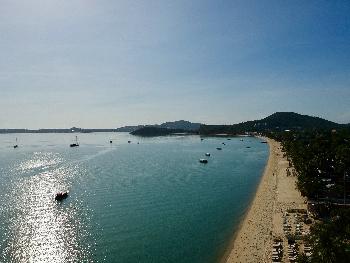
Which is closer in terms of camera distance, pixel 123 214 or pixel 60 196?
pixel 123 214

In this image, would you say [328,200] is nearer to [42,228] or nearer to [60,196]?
[42,228]

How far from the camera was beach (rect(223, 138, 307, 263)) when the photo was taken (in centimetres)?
5122

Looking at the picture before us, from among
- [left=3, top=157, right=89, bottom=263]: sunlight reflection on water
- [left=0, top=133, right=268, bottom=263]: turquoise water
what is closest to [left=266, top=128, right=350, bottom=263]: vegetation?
[left=0, top=133, right=268, bottom=263]: turquoise water

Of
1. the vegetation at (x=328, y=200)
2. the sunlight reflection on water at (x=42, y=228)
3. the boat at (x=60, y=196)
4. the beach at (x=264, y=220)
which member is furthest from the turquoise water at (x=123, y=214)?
the vegetation at (x=328, y=200)

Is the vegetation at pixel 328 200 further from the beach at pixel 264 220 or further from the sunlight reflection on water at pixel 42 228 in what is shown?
the sunlight reflection on water at pixel 42 228

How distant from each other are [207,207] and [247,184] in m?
29.4

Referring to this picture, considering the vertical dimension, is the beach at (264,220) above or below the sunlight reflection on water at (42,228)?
above

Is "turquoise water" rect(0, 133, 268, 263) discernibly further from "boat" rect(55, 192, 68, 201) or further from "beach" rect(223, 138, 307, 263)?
"beach" rect(223, 138, 307, 263)

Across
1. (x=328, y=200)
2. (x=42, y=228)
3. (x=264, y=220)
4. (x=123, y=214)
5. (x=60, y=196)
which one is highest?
(x=328, y=200)

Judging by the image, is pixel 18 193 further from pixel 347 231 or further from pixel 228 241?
pixel 347 231

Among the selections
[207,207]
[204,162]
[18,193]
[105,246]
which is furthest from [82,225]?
[204,162]

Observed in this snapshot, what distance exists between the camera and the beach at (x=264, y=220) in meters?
51.2

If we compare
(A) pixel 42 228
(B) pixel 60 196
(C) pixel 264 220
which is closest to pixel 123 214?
(A) pixel 42 228

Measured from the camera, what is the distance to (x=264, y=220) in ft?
212
